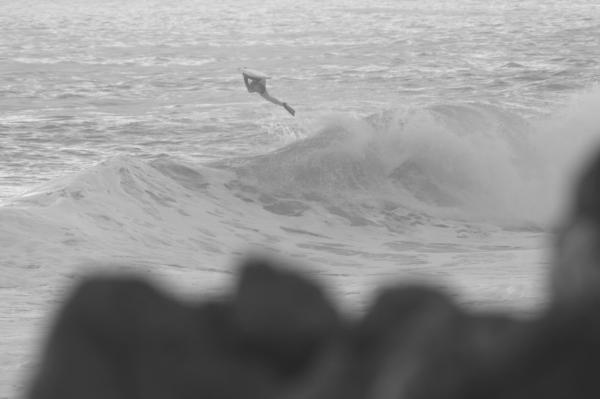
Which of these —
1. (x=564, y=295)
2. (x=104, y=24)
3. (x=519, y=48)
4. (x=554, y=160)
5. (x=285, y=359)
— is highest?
(x=564, y=295)

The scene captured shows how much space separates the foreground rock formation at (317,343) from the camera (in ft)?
4.10

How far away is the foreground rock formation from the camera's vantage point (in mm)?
1251

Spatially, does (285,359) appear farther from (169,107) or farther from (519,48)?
(519,48)

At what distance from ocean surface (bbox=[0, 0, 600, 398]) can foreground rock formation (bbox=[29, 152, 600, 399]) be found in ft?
0.59

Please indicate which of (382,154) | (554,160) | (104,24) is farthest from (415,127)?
(104,24)

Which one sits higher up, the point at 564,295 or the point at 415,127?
the point at 564,295

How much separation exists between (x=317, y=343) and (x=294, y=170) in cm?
1724

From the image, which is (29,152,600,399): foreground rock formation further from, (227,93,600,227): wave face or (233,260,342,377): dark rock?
(227,93,600,227): wave face

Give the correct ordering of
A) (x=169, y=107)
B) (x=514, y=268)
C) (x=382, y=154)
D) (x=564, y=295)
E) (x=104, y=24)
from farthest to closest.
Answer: (x=104, y=24), (x=169, y=107), (x=382, y=154), (x=514, y=268), (x=564, y=295)

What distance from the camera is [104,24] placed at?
2359 inches

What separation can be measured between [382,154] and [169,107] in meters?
8.91

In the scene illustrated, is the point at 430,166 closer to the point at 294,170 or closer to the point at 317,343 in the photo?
the point at 294,170

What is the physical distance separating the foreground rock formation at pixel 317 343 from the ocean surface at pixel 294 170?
18 cm

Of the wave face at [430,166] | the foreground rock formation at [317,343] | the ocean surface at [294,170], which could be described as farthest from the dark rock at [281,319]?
the wave face at [430,166]
